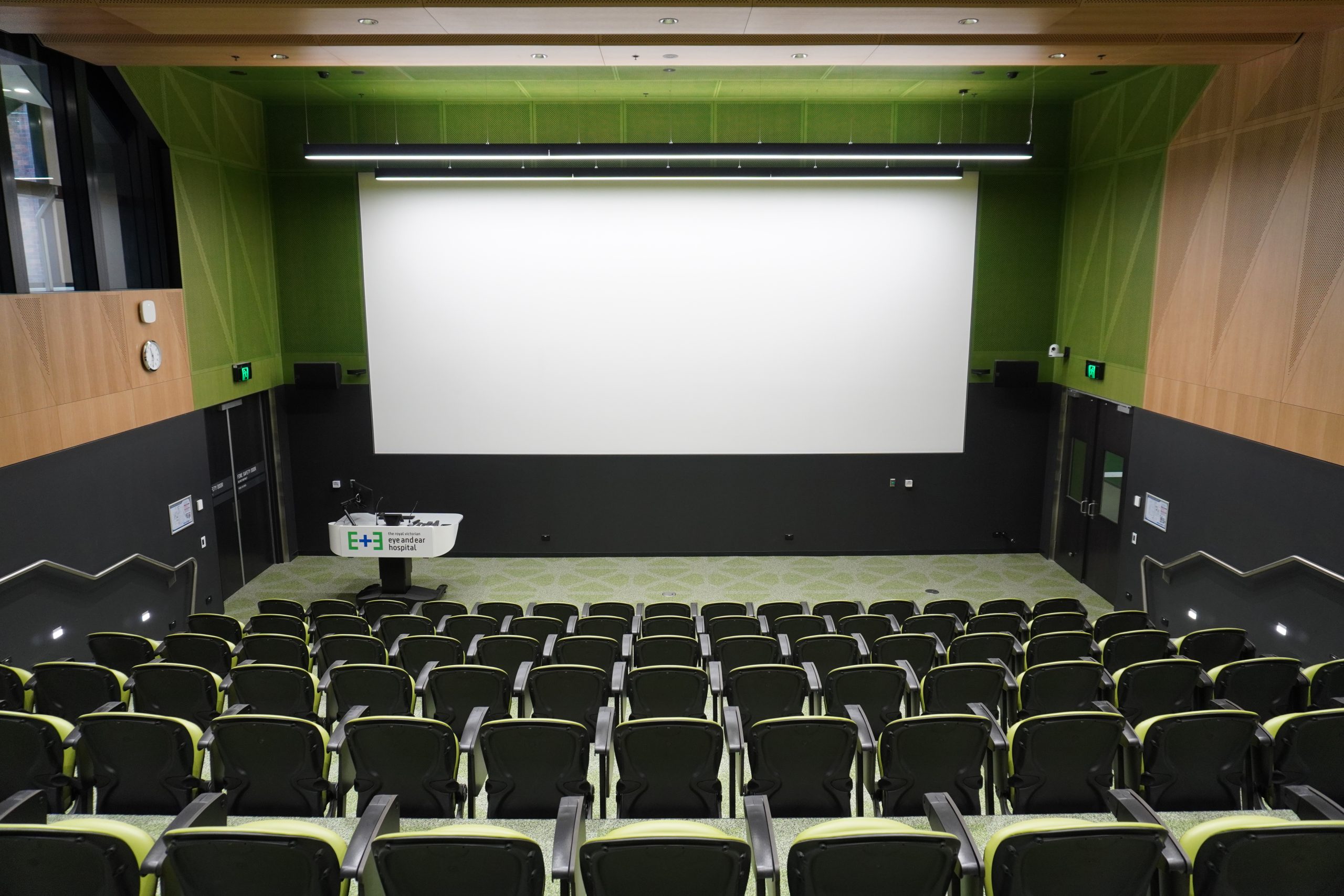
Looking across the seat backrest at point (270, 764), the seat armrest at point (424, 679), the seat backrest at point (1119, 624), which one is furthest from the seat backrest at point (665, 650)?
the seat backrest at point (1119, 624)

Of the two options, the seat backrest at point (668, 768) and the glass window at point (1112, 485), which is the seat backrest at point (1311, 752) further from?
the glass window at point (1112, 485)

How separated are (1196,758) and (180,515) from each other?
9666 millimetres

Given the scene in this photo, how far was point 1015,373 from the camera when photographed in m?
12.4

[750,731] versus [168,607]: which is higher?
[750,731]

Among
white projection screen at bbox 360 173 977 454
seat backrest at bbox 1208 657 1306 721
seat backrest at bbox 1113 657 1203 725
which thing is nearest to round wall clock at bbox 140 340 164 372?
white projection screen at bbox 360 173 977 454

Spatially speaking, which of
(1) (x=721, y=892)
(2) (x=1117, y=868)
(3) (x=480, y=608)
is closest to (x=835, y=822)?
(1) (x=721, y=892)

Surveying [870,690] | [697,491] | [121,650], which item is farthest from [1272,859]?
[697,491]

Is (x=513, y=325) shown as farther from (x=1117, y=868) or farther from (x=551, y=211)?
(x=1117, y=868)

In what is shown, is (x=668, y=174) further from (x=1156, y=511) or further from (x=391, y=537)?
(x=1156, y=511)

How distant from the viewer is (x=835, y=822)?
3449mm

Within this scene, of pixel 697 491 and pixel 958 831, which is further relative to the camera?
pixel 697 491

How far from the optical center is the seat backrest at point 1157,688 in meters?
5.66

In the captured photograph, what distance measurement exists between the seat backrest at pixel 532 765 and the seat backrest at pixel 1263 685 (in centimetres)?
393

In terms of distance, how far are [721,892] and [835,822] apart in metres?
0.60
